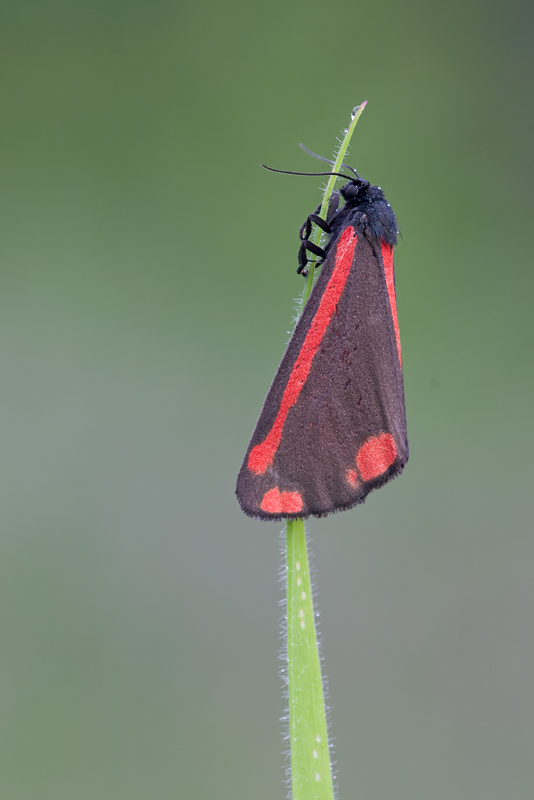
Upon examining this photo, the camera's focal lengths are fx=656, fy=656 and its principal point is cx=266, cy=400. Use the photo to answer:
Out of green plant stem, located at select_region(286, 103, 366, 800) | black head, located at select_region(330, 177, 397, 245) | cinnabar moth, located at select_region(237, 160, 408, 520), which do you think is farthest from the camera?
black head, located at select_region(330, 177, 397, 245)

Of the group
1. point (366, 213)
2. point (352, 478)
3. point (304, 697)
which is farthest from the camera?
point (366, 213)

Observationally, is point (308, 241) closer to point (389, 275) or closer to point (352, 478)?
point (389, 275)

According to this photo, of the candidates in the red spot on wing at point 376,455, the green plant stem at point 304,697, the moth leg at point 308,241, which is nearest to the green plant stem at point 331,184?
the moth leg at point 308,241

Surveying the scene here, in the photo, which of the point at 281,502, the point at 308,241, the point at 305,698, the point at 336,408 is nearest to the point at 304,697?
the point at 305,698

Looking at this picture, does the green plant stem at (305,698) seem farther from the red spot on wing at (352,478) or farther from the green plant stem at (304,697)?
the red spot on wing at (352,478)

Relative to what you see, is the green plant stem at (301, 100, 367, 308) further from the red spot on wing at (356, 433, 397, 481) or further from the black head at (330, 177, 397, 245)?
the red spot on wing at (356, 433, 397, 481)

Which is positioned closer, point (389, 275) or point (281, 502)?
point (281, 502)

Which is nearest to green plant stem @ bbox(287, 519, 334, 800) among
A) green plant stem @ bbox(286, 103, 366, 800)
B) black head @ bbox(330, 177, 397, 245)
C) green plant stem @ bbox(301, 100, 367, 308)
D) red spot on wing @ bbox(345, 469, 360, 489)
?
green plant stem @ bbox(286, 103, 366, 800)

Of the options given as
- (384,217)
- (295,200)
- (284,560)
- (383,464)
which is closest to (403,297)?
(295,200)
